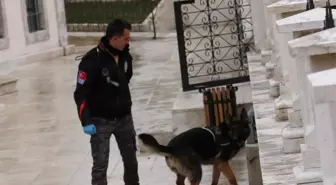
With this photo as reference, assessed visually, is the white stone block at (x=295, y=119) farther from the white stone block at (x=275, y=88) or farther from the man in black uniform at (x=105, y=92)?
the man in black uniform at (x=105, y=92)

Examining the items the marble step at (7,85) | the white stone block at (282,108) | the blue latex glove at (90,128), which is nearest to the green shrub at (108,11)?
the marble step at (7,85)

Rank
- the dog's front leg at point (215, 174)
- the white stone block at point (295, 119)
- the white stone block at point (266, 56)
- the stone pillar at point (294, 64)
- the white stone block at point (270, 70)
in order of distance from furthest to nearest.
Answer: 1. the white stone block at point (266, 56)
2. the dog's front leg at point (215, 174)
3. the white stone block at point (270, 70)
4. the white stone block at point (295, 119)
5. the stone pillar at point (294, 64)

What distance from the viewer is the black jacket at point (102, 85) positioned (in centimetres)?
709

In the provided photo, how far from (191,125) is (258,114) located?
3134 millimetres

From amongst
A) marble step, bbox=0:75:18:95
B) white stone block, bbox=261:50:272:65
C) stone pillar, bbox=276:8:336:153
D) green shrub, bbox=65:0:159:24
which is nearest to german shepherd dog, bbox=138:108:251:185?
white stone block, bbox=261:50:272:65

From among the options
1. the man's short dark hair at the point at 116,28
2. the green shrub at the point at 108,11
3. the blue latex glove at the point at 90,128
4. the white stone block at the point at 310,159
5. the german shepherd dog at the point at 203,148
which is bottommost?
the german shepherd dog at the point at 203,148

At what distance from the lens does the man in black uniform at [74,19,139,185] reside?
23.2 ft

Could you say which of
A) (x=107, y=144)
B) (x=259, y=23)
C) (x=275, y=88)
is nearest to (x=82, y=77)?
Result: (x=107, y=144)

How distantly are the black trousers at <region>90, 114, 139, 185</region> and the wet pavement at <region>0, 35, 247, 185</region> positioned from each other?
125 cm

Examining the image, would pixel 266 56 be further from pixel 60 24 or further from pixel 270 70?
pixel 60 24

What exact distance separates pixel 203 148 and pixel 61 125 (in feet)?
14.3

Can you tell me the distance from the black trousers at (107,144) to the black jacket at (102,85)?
70mm

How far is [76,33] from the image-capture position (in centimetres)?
2339

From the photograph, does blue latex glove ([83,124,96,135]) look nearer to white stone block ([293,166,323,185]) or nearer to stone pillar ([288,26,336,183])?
white stone block ([293,166,323,185])
